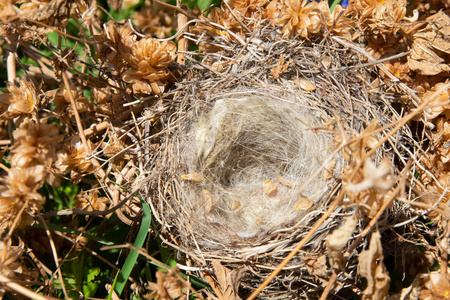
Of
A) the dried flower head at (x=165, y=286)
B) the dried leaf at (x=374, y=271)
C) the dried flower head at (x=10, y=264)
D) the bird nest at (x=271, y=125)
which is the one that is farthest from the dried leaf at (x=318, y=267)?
the dried flower head at (x=10, y=264)

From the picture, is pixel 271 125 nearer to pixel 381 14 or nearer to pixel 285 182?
pixel 285 182

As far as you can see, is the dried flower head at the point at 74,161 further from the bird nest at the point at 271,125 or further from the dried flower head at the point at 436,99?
the dried flower head at the point at 436,99

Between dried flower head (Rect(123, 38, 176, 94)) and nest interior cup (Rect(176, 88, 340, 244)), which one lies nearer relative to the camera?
dried flower head (Rect(123, 38, 176, 94))

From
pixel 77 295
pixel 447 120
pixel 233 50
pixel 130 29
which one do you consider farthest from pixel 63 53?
pixel 447 120

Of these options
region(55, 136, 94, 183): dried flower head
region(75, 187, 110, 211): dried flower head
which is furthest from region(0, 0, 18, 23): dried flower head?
region(75, 187, 110, 211): dried flower head

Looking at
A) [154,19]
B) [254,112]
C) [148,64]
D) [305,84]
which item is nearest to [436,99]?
[305,84]

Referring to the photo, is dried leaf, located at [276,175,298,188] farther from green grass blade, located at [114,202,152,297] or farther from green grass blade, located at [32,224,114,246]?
green grass blade, located at [32,224,114,246]
